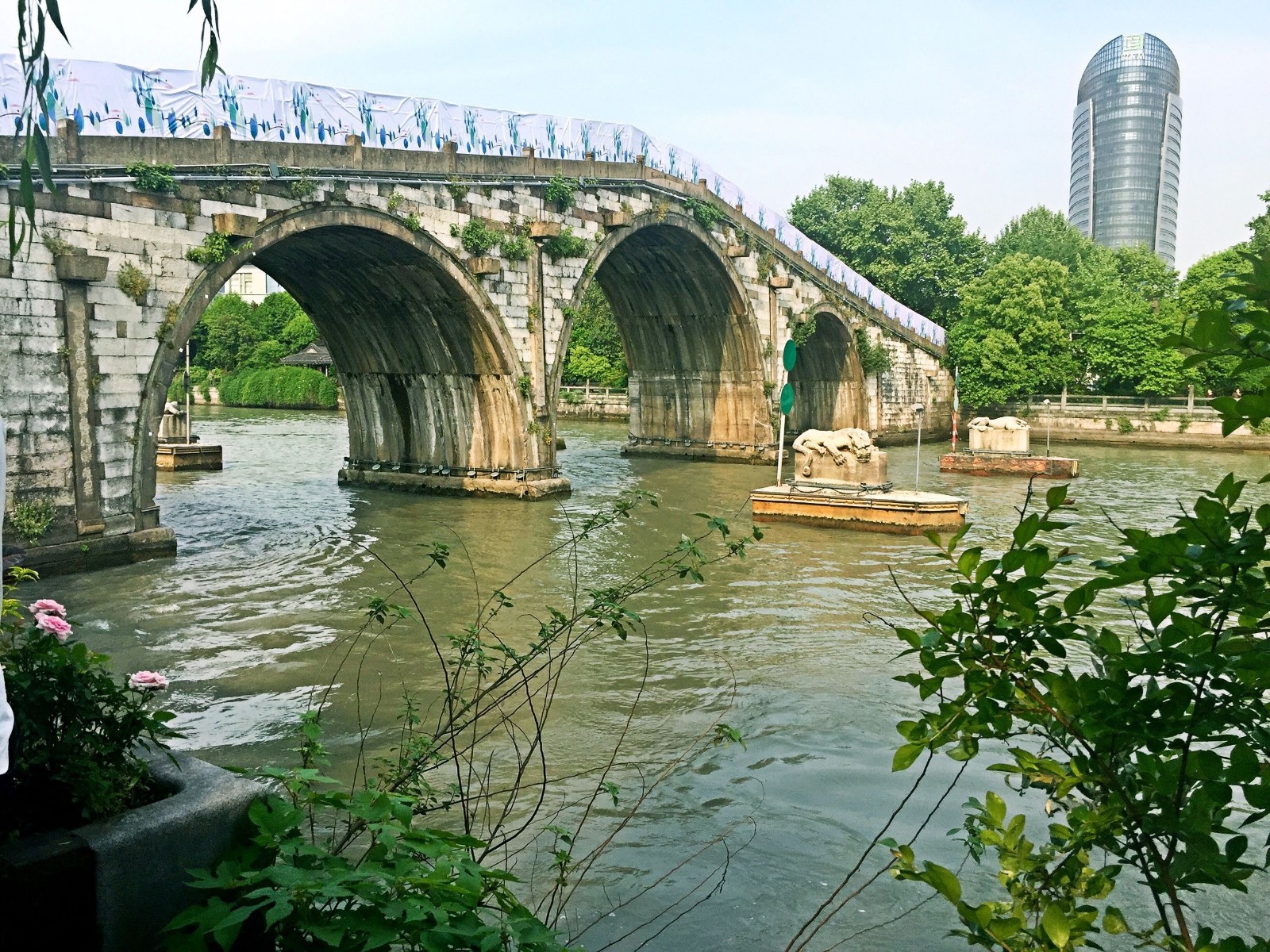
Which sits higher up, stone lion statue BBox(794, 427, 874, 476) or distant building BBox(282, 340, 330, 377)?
distant building BBox(282, 340, 330, 377)

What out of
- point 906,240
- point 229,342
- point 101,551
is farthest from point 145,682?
point 229,342

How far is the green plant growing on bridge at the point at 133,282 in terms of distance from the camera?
554 inches

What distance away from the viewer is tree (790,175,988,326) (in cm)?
4956

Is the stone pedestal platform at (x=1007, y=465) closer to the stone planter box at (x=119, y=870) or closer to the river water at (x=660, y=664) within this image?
the river water at (x=660, y=664)

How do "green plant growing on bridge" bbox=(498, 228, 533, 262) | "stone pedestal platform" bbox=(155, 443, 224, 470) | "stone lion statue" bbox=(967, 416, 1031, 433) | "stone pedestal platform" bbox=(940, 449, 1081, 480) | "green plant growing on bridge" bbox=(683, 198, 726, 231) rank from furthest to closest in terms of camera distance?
"stone lion statue" bbox=(967, 416, 1031, 433) < "green plant growing on bridge" bbox=(683, 198, 726, 231) < "stone pedestal platform" bbox=(940, 449, 1081, 480) < "stone pedestal platform" bbox=(155, 443, 224, 470) < "green plant growing on bridge" bbox=(498, 228, 533, 262)

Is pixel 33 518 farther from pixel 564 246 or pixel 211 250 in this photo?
pixel 564 246

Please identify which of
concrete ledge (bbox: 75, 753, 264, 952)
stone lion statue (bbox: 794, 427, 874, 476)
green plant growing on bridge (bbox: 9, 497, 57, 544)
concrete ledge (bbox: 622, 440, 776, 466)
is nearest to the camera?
concrete ledge (bbox: 75, 753, 264, 952)

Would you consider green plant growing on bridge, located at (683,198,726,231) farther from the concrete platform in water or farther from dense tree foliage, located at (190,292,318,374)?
dense tree foliage, located at (190,292,318,374)

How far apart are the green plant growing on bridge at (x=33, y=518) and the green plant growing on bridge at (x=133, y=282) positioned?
2.89m

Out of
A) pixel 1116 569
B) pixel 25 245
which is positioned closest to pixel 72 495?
pixel 25 245

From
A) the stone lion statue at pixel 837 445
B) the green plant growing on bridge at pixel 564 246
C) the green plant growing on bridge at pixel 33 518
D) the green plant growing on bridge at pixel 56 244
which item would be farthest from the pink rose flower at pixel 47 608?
the green plant growing on bridge at pixel 564 246

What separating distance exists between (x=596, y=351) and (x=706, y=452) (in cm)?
2310

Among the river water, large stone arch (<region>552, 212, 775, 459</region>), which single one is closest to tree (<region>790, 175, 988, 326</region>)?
large stone arch (<region>552, 212, 775, 459</region>)

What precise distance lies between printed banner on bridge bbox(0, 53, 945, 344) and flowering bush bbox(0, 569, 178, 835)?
7853 mm
